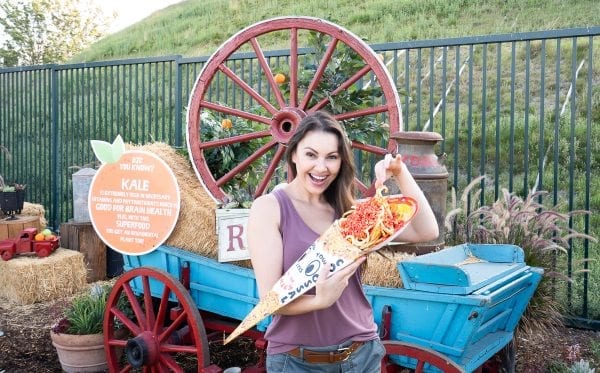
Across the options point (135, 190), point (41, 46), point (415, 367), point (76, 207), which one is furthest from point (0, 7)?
point (415, 367)

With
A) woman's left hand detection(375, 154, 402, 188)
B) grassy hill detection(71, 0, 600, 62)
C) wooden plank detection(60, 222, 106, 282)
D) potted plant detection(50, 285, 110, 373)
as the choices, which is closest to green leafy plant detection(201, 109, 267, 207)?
potted plant detection(50, 285, 110, 373)

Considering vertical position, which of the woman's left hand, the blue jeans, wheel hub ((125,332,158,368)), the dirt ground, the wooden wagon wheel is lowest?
the dirt ground

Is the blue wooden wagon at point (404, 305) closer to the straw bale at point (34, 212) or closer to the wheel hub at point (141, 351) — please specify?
the wheel hub at point (141, 351)

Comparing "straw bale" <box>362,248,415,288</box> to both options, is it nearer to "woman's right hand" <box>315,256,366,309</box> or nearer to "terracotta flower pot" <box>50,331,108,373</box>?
"woman's right hand" <box>315,256,366,309</box>

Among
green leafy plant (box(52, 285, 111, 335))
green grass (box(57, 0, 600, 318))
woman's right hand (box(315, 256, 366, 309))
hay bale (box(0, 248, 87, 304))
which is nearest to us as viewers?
woman's right hand (box(315, 256, 366, 309))

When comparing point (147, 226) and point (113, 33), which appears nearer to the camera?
point (147, 226)

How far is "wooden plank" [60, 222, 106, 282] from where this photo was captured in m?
5.93

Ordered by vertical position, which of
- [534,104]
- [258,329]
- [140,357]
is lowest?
[140,357]

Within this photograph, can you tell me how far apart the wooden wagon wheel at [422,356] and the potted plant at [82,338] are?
214cm

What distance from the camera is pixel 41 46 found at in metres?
20.6

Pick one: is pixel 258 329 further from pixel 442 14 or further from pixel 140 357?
pixel 442 14

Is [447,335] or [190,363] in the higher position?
[447,335]

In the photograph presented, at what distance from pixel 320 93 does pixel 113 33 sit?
21.9m

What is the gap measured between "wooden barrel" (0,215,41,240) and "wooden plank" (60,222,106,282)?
517 mm
